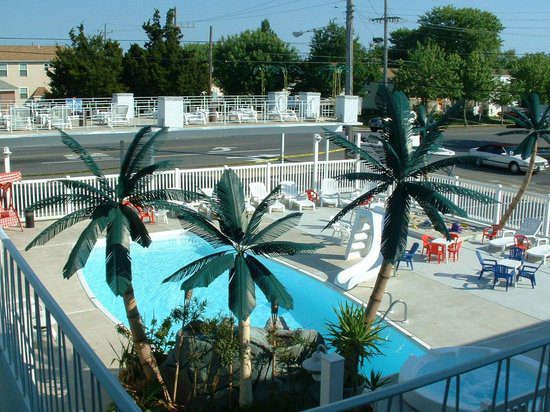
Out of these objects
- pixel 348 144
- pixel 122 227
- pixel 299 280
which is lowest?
pixel 299 280

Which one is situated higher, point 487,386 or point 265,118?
point 265,118

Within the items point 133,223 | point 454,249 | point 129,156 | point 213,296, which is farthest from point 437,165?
point 213,296

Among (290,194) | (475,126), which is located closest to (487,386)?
(290,194)

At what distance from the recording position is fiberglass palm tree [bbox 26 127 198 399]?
7723mm

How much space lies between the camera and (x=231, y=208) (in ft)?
27.7

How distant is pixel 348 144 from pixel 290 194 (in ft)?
37.9

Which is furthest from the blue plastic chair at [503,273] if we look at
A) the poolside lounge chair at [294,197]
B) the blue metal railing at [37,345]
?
the blue metal railing at [37,345]

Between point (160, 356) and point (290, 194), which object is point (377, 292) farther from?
point (290, 194)

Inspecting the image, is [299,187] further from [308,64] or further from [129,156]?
[308,64]

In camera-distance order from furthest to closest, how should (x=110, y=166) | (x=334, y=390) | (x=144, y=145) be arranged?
(x=110, y=166) < (x=144, y=145) < (x=334, y=390)

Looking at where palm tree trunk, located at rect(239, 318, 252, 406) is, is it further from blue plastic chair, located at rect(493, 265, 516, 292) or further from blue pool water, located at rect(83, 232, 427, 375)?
blue plastic chair, located at rect(493, 265, 516, 292)

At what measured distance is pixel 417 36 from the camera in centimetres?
7875

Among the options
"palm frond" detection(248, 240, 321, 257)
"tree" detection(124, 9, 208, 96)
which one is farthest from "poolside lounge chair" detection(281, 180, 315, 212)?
"tree" detection(124, 9, 208, 96)

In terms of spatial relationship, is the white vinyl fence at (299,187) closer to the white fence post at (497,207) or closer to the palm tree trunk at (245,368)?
the white fence post at (497,207)
